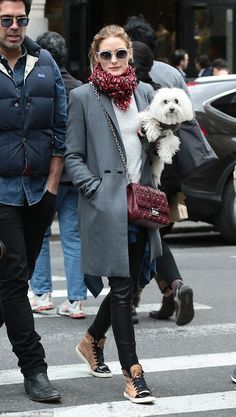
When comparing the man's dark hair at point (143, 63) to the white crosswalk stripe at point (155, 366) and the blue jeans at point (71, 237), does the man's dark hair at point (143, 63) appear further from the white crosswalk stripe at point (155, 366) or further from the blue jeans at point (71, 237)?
the white crosswalk stripe at point (155, 366)

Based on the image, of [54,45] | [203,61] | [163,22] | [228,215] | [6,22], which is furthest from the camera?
[163,22]

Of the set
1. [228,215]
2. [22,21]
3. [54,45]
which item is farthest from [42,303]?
[228,215]

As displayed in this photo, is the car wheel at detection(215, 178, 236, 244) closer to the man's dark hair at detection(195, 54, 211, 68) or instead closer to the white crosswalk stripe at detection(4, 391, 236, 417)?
the white crosswalk stripe at detection(4, 391, 236, 417)

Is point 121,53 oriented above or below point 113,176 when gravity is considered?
above

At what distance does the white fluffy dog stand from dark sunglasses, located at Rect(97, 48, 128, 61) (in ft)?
0.88

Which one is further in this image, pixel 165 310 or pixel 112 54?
pixel 165 310

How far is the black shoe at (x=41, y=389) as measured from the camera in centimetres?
612

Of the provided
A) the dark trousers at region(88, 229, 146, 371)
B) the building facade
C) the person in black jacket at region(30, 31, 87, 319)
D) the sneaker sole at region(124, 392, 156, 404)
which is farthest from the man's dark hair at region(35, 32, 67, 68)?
the building facade

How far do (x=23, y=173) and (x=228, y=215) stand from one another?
7026mm

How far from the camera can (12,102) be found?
6.07 meters

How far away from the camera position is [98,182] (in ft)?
20.3

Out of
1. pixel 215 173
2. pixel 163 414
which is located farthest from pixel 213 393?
pixel 215 173

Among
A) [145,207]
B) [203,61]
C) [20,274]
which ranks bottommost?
[203,61]

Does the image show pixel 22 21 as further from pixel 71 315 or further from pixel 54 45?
pixel 71 315
